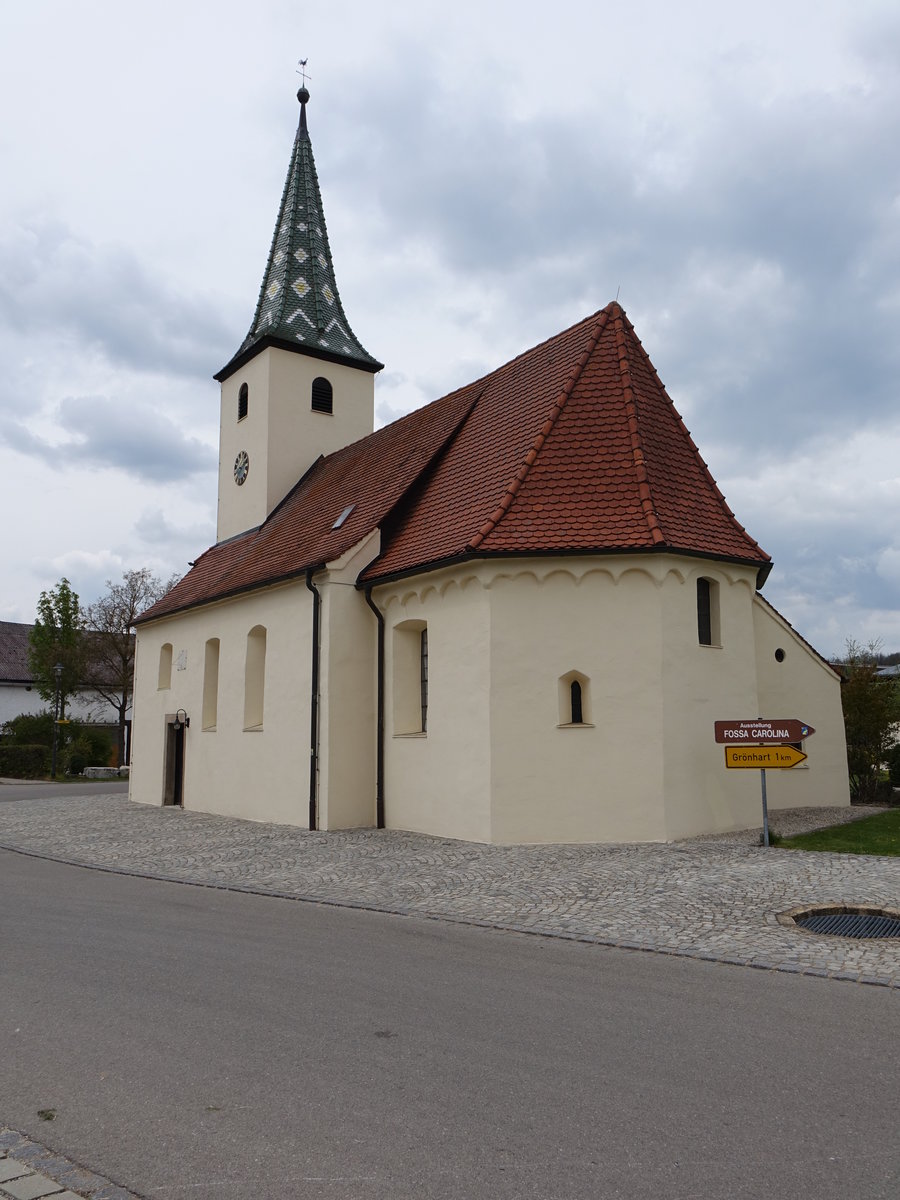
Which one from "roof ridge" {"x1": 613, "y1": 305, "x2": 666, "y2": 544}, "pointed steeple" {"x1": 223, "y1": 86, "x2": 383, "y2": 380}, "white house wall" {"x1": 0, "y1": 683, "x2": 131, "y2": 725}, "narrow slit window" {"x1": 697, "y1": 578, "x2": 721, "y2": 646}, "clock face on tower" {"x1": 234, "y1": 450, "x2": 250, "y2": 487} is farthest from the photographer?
"white house wall" {"x1": 0, "y1": 683, "x2": 131, "y2": 725}

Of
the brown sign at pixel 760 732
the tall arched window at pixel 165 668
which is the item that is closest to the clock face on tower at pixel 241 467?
the tall arched window at pixel 165 668

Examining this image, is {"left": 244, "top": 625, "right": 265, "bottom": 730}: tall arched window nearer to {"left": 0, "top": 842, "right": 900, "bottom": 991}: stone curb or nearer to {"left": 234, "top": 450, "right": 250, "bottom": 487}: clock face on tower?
{"left": 234, "top": 450, "right": 250, "bottom": 487}: clock face on tower

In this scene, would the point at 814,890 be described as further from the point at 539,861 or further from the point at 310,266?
the point at 310,266

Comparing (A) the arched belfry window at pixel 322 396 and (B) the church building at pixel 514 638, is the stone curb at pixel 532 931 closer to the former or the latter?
(B) the church building at pixel 514 638

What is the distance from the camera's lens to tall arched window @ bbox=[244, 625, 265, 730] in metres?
19.5

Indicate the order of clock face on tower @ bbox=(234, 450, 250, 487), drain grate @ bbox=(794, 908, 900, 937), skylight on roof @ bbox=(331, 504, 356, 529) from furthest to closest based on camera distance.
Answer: clock face on tower @ bbox=(234, 450, 250, 487), skylight on roof @ bbox=(331, 504, 356, 529), drain grate @ bbox=(794, 908, 900, 937)

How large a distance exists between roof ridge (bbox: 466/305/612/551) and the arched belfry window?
963cm

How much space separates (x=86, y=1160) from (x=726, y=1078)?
2.89 m

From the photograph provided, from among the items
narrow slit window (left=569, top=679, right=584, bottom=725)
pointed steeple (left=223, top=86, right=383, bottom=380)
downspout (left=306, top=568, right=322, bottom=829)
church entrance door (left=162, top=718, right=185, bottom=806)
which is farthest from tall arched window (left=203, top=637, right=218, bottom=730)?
narrow slit window (left=569, top=679, right=584, bottom=725)

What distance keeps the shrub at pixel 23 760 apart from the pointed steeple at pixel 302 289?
842 inches

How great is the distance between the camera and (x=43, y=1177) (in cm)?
348

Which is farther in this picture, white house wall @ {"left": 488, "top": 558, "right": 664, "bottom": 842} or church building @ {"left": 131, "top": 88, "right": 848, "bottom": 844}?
church building @ {"left": 131, "top": 88, "right": 848, "bottom": 844}

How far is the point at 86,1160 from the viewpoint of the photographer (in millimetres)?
3633

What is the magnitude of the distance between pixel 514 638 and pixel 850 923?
6.63 metres
